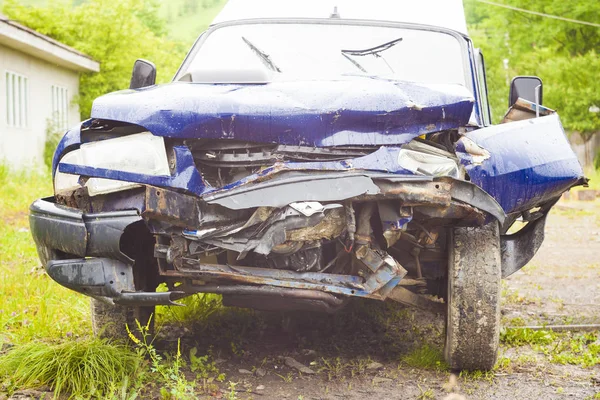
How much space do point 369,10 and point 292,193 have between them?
2.32m

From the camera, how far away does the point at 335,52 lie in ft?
15.2

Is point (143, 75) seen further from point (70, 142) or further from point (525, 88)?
point (525, 88)

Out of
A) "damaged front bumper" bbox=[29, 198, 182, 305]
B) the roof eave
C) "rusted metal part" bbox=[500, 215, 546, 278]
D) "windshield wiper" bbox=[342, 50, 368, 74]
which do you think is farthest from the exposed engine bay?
the roof eave

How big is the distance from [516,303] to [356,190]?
3185 millimetres

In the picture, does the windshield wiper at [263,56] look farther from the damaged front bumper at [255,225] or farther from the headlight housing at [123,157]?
the damaged front bumper at [255,225]

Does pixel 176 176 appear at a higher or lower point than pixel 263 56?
lower

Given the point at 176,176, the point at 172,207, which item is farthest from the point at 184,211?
the point at 176,176

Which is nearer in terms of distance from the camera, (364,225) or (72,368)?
(364,225)

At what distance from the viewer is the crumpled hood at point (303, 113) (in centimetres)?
326

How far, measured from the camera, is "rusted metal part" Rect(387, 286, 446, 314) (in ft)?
12.2

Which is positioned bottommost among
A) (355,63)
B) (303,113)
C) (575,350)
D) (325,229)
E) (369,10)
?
(575,350)

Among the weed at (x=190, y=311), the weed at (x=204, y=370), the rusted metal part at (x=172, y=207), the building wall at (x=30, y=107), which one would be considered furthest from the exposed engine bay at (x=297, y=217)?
the building wall at (x=30, y=107)

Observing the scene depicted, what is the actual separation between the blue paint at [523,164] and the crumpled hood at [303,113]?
0.26m

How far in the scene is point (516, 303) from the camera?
5852mm
